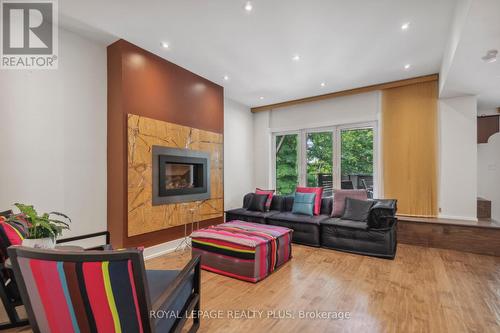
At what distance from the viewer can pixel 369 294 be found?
8.07 feet

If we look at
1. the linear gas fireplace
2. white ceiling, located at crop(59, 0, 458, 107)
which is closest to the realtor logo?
white ceiling, located at crop(59, 0, 458, 107)

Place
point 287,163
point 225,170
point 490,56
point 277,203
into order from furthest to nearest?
point 287,163 → point 225,170 → point 277,203 → point 490,56

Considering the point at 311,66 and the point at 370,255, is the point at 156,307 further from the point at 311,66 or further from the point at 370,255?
the point at 311,66

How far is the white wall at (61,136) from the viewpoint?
103 inches

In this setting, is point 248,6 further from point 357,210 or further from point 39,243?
point 357,210

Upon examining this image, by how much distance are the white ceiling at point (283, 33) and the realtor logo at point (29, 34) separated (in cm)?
20

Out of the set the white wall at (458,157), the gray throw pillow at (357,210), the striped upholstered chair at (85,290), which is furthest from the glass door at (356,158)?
the striped upholstered chair at (85,290)

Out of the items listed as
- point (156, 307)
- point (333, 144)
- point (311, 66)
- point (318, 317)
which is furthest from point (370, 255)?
point (156, 307)

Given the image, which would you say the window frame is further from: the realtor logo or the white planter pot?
the white planter pot

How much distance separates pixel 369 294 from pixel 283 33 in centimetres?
318

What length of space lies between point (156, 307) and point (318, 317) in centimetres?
156

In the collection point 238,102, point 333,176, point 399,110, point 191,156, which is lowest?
point 333,176

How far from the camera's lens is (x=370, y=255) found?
11.8 ft

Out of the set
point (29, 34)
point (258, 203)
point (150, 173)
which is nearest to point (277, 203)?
point (258, 203)
